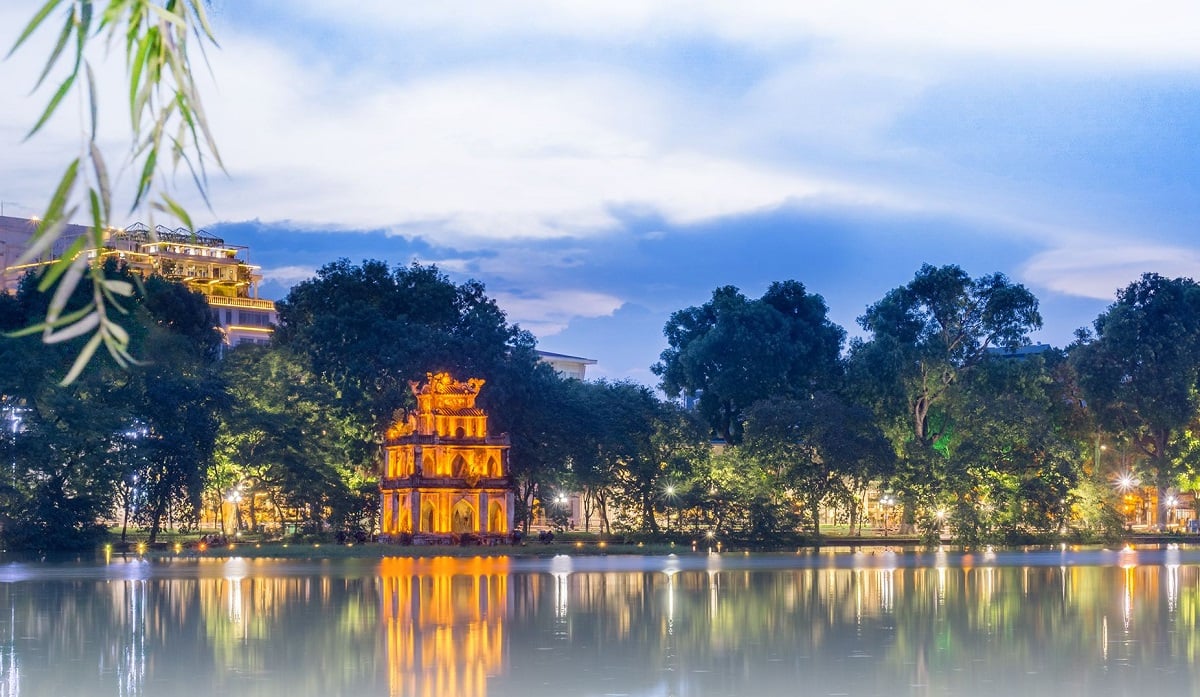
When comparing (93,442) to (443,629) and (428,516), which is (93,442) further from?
(443,629)

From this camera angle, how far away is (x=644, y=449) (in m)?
96.6

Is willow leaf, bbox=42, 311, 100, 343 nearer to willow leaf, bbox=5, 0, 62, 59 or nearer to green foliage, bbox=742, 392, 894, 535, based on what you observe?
willow leaf, bbox=5, 0, 62, 59

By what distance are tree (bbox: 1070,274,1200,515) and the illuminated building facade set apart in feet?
131

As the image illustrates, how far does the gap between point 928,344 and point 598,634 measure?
74891 mm

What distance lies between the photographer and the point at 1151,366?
339 ft

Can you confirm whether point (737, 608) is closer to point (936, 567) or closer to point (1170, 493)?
point (936, 567)

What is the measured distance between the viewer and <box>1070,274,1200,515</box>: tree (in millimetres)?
102938

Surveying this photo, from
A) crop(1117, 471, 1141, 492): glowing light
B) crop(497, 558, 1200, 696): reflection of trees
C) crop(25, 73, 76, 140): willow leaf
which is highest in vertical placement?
crop(25, 73, 76, 140): willow leaf

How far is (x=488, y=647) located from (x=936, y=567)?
36.3m

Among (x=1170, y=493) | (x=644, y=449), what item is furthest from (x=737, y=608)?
(x=1170, y=493)

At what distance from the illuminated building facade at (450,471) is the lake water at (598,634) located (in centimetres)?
2733

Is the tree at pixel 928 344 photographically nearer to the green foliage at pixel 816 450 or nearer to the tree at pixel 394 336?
the green foliage at pixel 816 450

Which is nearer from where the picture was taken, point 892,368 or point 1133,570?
point 1133,570

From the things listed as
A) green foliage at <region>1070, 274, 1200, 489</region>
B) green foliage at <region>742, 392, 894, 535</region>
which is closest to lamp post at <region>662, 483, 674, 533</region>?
green foliage at <region>742, 392, 894, 535</region>
